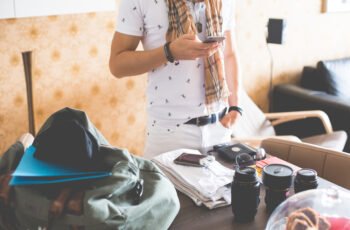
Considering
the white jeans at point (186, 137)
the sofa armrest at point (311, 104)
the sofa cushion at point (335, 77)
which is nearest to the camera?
the white jeans at point (186, 137)

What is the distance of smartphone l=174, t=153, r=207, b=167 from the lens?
1407mm

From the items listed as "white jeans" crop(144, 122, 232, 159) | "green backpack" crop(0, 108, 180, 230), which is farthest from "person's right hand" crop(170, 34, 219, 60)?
"green backpack" crop(0, 108, 180, 230)

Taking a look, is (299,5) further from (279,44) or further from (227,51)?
(227,51)

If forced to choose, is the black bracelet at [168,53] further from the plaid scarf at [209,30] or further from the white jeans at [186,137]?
the white jeans at [186,137]

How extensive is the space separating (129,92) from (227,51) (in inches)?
49.2

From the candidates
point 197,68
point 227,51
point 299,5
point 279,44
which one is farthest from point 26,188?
point 299,5

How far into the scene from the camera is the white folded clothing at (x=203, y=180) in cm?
125

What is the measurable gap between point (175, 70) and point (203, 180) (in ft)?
1.67

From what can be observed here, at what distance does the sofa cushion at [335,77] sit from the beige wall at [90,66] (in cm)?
34

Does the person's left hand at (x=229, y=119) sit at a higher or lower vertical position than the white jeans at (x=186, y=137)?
higher

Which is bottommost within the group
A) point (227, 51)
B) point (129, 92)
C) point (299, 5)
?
point (129, 92)

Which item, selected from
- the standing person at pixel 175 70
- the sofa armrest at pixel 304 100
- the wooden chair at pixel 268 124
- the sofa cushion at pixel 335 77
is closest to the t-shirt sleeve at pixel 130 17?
the standing person at pixel 175 70

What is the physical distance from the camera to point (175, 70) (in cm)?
166

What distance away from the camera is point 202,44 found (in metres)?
1.48
